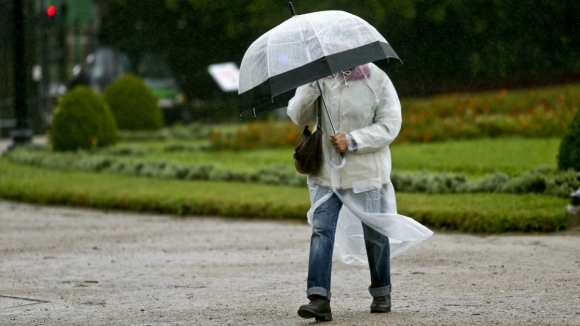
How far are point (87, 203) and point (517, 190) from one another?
5391mm

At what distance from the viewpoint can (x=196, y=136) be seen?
880 inches

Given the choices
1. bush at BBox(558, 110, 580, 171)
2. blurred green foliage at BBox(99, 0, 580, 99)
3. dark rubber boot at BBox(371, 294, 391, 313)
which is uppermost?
blurred green foliage at BBox(99, 0, 580, 99)

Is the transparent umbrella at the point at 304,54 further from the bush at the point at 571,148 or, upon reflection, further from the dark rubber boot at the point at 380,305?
the bush at the point at 571,148

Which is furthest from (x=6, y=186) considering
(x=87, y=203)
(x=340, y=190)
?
(x=340, y=190)

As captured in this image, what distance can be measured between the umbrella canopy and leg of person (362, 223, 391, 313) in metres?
0.95

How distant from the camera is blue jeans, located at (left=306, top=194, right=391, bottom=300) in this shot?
17.5 ft

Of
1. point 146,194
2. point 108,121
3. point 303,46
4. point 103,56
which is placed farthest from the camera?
point 103,56

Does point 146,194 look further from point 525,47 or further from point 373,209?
point 525,47

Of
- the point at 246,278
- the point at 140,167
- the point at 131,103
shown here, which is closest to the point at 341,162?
the point at 246,278

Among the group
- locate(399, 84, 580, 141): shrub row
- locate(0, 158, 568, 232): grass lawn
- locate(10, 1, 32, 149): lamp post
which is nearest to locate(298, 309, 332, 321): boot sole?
locate(0, 158, 568, 232): grass lawn

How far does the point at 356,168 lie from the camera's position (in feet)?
17.8

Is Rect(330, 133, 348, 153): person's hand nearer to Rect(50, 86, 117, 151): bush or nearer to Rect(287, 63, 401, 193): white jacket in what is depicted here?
Rect(287, 63, 401, 193): white jacket

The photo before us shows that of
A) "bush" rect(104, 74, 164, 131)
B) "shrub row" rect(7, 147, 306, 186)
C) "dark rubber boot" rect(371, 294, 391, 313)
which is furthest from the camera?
"bush" rect(104, 74, 164, 131)

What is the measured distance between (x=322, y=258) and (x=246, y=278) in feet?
5.64
